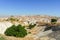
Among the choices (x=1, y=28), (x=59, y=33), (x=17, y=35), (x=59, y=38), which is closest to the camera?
(x=59, y=38)

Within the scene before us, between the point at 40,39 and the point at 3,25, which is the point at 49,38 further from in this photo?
the point at 3,25

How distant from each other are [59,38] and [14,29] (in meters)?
7.73

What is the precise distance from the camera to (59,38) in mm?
18469

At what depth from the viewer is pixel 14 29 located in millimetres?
23953

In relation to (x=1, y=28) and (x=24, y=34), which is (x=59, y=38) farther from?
(x=1, y=28)

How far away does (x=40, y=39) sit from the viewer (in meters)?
18.8

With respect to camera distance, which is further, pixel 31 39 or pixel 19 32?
pixel 19 32

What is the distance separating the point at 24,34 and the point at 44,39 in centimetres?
537

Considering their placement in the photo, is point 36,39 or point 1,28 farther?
point 1,28

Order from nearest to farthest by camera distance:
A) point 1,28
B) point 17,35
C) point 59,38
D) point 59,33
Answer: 1. point 59,38
2. point 59,33
3. point 17,35
4. point 1,28

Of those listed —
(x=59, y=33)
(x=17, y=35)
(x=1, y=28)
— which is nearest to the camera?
(x=59, y=33)

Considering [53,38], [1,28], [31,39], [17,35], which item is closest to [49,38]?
[53,38]

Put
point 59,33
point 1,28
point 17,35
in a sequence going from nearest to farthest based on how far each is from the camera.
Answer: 1. point 59,33
2. point 17,35
3. point 1,28

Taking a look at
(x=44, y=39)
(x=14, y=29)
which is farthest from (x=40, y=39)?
(x=14, y=29)
